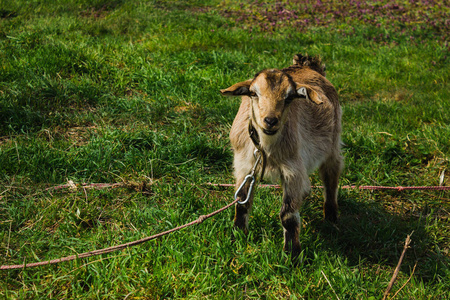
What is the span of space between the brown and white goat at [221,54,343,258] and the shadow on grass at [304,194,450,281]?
0.75 feet

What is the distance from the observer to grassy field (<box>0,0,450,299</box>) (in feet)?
9.73

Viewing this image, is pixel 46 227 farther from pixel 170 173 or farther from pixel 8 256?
pixel 170 173

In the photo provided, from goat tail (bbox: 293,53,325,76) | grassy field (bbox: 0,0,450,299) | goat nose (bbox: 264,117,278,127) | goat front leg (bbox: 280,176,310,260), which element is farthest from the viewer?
goat tail (bbox: 293,53,325,76)

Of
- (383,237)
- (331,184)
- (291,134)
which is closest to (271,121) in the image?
(291,134)

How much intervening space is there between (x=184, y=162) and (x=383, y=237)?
1.99m

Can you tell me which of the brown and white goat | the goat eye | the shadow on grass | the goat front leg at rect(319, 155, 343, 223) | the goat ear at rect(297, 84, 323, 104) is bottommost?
the shadow on grass

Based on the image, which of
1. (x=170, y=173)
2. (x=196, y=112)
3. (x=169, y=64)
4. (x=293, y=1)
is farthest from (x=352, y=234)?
(x=293, y=1)

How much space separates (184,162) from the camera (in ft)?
13.9

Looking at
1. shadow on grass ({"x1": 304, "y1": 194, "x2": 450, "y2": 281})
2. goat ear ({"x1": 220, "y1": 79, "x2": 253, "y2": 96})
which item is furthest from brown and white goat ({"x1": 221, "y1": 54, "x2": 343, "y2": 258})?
shadow on grass ({"x1": 304, "y1": 194, "x2": 450, "y2": 281})

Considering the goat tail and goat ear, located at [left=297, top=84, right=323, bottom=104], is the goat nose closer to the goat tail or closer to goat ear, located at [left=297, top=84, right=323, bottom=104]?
goat ear, located at [left=297, top=84, right=323, bottom=104]

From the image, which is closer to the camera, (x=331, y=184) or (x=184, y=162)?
(x=331, y=184)

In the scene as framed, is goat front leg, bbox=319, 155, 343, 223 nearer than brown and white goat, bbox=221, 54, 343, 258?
No

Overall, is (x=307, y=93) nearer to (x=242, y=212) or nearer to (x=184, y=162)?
(x=242, y=212)

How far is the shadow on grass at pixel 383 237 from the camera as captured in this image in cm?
341
